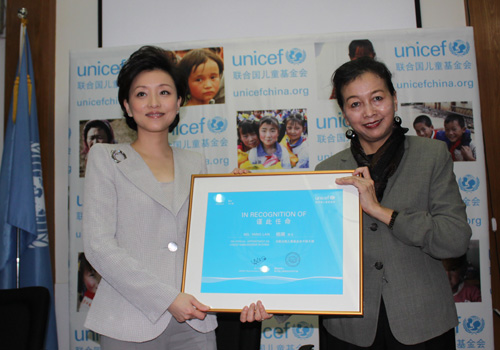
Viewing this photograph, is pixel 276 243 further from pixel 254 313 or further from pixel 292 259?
pixel 254 313

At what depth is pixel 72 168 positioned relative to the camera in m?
3.39

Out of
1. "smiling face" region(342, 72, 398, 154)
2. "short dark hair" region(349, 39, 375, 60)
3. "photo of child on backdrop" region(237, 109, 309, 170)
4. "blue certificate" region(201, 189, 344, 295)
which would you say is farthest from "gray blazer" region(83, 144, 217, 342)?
"short dark hair" region(349, 39, 375, 60)

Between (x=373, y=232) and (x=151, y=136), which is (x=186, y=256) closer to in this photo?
(x=151, y=136)

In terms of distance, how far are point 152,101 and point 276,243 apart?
83 cm

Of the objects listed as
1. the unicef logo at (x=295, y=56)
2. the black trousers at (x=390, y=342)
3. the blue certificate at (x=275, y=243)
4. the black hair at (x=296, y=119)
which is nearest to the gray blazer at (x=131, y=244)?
the blue certificate at (x=275, y=243)

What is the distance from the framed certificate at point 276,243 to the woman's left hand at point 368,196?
35mm

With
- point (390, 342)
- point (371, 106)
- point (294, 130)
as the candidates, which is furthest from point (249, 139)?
point (390, 342)

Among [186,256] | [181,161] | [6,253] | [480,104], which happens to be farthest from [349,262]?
[6,253]

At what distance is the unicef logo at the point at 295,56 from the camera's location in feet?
11.0

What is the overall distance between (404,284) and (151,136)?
4.13 ft

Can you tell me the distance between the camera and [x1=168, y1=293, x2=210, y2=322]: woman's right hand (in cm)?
160

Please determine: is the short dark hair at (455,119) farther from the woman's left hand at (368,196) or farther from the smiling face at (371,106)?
the woman's left hand at (368,196)

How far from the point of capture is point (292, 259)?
5.59 ft

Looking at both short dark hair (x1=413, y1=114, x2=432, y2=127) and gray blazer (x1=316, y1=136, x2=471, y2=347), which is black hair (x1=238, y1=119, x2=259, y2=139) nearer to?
short dark hair (x1=413, y1=114, x2=432, y2=127)
